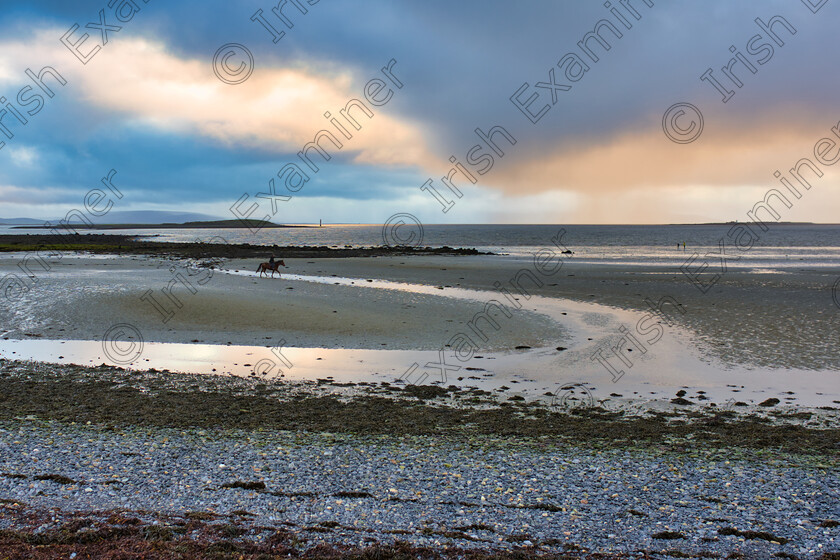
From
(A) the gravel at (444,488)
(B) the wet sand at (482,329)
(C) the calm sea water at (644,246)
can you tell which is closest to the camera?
(A) the gravel at (444,488)

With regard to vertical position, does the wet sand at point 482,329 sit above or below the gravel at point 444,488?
above

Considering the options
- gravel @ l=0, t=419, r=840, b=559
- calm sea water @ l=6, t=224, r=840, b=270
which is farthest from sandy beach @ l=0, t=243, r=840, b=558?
calm sea water @ l=6, t=224, r=840, b=270

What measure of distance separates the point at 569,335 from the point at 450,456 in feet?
36.9

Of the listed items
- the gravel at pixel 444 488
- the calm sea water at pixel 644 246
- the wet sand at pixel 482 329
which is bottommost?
the gravel at pixel 444 488

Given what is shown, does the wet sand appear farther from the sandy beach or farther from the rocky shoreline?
the rocky shoreline

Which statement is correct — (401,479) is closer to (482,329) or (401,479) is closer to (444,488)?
(444,488)

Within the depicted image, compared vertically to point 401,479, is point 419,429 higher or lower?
higher

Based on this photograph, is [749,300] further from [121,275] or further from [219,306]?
[121,275]

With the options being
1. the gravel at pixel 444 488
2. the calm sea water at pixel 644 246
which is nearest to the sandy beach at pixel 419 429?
the gravel at pixel 444 488

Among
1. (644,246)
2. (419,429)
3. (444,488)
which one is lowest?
(444,488)

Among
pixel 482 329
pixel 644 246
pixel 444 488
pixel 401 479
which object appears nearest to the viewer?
pixel 444 488

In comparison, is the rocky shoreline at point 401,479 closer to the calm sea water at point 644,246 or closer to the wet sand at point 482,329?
the wet sand at point 482,329

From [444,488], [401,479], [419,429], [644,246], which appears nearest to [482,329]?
[419,429]

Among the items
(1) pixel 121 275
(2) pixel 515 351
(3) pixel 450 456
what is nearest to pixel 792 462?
(3) pixel 450 456
